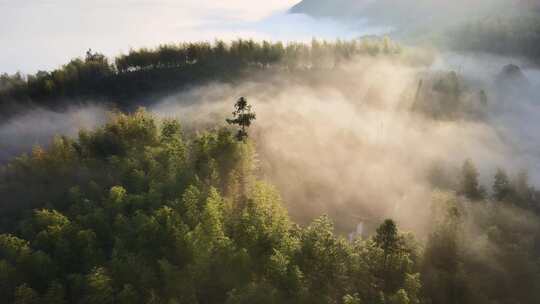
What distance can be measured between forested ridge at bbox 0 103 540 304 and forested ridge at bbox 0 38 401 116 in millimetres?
66539

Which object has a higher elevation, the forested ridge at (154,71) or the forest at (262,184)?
the forested ridge at (154,71)

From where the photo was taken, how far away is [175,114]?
12625 cm

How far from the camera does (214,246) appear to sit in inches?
1967

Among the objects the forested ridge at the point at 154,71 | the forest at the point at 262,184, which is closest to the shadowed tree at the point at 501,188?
the forest at the point at 262,184

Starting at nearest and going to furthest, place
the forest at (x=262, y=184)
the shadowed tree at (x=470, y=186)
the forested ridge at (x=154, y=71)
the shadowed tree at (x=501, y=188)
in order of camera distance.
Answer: the forest at (x=262, y=184), the shadowed tree at (x=470, y=186), the shadowed tree at (x=501, y=188), the forested ridge at (x=154, y=71)

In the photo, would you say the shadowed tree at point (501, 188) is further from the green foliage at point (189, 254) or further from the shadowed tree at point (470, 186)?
the green foliage at point (189, 254)

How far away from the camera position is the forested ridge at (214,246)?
46.8 m

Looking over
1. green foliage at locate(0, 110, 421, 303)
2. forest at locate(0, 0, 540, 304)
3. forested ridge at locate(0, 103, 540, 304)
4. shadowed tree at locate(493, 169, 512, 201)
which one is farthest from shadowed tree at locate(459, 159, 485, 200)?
green foliage at locate(0, 110, 421, 303)

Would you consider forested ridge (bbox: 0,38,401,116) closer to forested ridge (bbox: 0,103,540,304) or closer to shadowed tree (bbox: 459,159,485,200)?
forested ridge (bbox: 0,103,540,304)

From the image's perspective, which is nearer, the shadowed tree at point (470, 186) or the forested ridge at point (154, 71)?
the shadowed tree at point (470, 186)

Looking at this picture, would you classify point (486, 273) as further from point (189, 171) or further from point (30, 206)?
point (30, 206)

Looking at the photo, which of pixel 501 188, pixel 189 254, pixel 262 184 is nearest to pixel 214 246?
pixel 189 254

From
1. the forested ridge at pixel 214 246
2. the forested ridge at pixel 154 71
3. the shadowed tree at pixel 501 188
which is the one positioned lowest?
the shadowed tree at pixel 501 188

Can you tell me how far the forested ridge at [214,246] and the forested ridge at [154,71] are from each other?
218ft
